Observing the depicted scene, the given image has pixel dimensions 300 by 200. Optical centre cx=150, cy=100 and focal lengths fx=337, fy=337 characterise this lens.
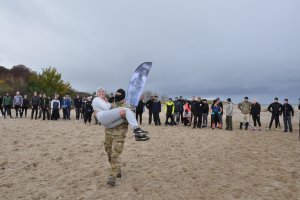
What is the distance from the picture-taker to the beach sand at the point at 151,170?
7102 mm

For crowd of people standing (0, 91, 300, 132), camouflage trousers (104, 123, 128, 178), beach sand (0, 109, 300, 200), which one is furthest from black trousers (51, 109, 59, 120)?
camouflage trousers (104, 123, 128, 178)

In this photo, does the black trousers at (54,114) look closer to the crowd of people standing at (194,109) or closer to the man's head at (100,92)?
the crowd of people standing at (194,109)

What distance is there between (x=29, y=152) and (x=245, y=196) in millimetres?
7158

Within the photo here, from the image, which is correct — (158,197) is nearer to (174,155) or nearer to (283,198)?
(283,198)

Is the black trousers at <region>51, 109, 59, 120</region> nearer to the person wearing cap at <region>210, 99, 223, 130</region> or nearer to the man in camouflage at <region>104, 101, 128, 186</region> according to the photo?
the person wearing cap at <region>210, 99, 223, 130</region>

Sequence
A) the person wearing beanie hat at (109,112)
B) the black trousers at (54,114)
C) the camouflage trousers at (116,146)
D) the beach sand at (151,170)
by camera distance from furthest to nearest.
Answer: the black trousers at (54,114) → the camouflage trousers at (116,146) → the beach sand at (151,170) → the person wearing beanie hat at (109,112)

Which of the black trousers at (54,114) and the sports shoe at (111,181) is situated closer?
the sports shoe at (111,181)

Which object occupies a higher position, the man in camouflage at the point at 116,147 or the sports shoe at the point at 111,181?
the man in camouflage at the point at 116,147

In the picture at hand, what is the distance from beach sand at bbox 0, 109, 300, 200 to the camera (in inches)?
280

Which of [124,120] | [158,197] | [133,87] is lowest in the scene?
[158,197]

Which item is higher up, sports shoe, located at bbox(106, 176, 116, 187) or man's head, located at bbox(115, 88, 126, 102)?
man's head, located at bbox(115, 88, 126, 102)

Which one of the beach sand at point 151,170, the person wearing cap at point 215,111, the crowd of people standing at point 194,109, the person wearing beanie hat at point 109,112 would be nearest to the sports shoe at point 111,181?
the beach sand at point 151,170

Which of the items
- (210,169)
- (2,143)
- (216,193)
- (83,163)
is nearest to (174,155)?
(210,169)

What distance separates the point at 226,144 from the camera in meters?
13.6
